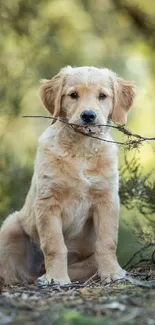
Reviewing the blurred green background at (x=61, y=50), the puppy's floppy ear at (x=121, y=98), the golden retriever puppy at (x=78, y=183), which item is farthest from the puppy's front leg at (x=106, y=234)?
the blurred green background at (x=61, y=50)

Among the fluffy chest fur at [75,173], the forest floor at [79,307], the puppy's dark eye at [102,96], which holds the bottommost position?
the forest floor at [79,307]

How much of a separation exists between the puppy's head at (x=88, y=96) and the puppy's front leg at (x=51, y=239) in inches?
27.5

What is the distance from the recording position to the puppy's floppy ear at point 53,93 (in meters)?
6.05

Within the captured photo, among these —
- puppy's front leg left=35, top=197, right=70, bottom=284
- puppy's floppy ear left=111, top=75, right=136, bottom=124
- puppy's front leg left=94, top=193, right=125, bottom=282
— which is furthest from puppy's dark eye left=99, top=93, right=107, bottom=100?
puppy's front leg left=35, top=197, right=70, bottom=284

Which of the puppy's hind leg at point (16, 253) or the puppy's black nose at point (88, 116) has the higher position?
the puppy's black nose at point (88, 116)

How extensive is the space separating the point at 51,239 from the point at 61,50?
6154 mm

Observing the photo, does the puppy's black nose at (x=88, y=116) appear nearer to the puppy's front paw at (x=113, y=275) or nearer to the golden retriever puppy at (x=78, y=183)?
the golden retriever puppy at (x=78, y=183)

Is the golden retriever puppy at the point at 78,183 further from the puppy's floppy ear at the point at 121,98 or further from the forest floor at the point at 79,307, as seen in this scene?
the forest floor at the point at 79,307

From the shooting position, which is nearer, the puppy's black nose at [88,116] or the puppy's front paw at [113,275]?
the puppy's black nose at [88,116]

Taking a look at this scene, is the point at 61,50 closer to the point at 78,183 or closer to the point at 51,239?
the point at 78,183

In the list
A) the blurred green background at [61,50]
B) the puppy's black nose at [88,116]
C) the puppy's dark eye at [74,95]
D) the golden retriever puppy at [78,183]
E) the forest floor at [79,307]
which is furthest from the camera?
the blurred green background at [61,50]

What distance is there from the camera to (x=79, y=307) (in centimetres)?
361

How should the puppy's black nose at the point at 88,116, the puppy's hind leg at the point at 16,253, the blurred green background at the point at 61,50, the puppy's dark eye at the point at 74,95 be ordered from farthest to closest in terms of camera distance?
the blurred green background at the point at 61,50, the puppy's hind leg at the point at 16,253, the puppy's dark eye at the point at 74,95, the puppy's black nose at the point at 88,116

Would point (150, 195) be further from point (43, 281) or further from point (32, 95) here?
point (32, 95)
